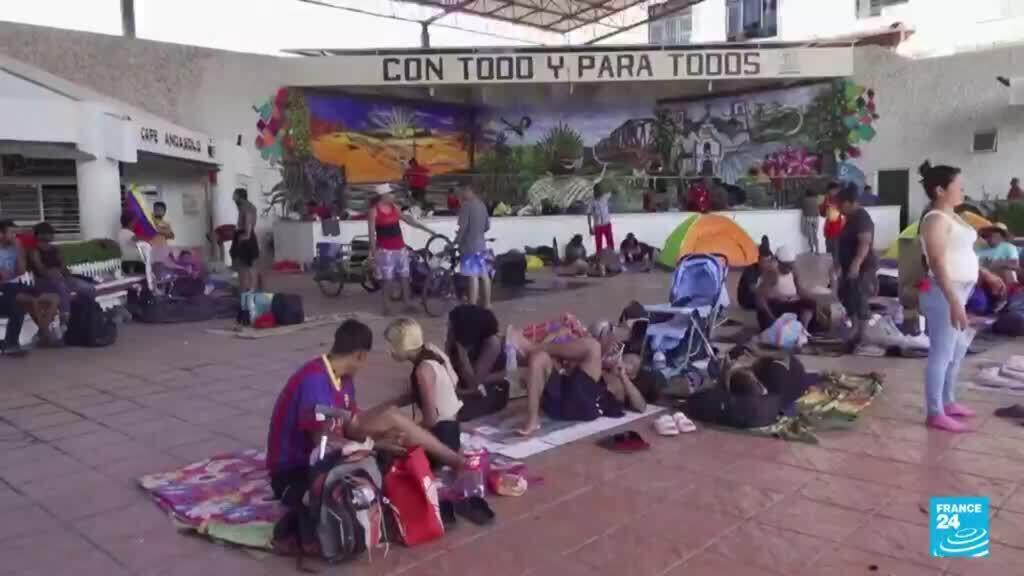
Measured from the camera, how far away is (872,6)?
2677cm

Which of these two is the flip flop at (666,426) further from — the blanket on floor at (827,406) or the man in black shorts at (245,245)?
the man in black shorts at (245,245)

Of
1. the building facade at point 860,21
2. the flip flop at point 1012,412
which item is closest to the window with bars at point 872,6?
the building facade at point 860,21

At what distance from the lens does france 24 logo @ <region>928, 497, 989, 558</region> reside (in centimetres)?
358

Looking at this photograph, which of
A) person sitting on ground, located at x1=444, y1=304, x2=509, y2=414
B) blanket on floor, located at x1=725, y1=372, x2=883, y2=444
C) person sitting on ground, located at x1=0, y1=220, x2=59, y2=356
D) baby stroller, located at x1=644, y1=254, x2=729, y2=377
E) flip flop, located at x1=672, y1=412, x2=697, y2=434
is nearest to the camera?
blanket on floor, located at x1=725, y1=372, x2=883, y2=444

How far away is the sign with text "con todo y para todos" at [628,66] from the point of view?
1934 cm

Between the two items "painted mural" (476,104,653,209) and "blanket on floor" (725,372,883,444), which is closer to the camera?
"blanket on floor" (725,372,883,444)

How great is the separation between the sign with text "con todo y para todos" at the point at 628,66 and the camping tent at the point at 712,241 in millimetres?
5272

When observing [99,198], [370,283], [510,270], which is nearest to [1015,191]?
[510,270]

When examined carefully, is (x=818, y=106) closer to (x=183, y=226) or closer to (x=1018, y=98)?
(x=1018, y=98)

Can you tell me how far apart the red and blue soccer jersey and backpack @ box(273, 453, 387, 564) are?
0.23 metres

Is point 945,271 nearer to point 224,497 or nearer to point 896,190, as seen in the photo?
point 224,497

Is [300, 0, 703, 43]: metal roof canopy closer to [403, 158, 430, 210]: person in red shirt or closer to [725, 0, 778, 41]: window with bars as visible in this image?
[725, 0, 778, 41]: window with bars

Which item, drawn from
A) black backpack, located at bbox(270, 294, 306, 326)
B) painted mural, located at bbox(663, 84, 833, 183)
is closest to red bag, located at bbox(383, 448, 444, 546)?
black backpack, located at bbox(270, 294, 306, 326)

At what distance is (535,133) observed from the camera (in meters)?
23.4
